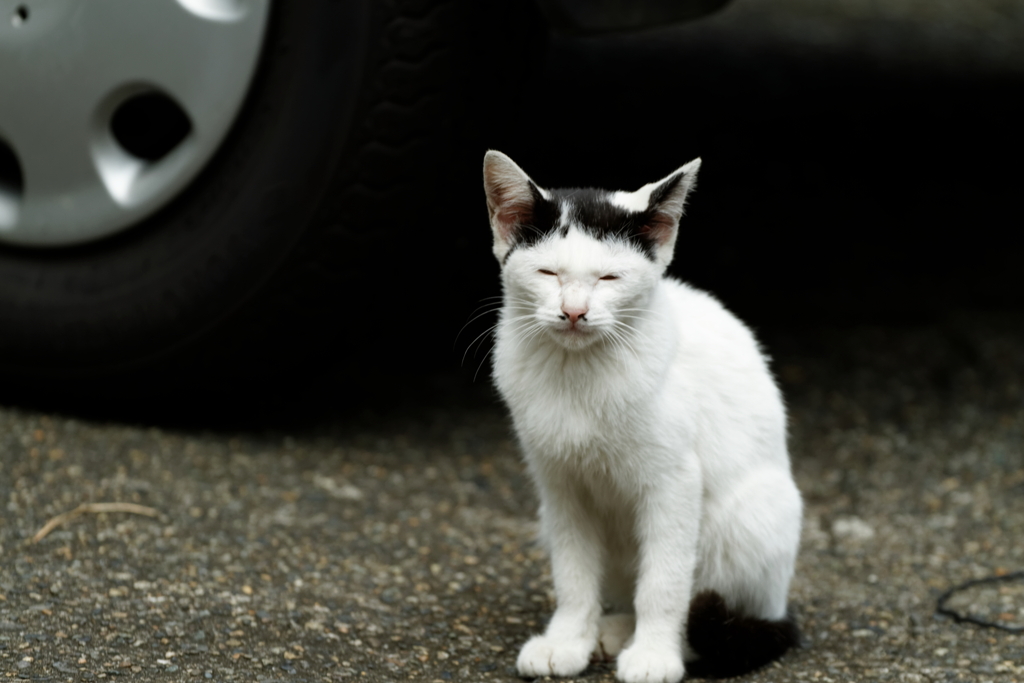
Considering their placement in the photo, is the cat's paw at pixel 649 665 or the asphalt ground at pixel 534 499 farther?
the asphalt ground at pixel 534 499

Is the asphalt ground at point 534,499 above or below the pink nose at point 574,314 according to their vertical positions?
below

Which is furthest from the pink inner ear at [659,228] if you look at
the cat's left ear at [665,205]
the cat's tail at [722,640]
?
the cat's tail at [722,640]

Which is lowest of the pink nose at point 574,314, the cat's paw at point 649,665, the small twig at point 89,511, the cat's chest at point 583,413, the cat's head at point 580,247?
the cat's paw at point 649,665

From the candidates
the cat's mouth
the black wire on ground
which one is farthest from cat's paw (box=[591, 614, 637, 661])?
the black wire on ground

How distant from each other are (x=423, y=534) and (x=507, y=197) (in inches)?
49.7

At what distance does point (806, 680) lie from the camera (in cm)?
246

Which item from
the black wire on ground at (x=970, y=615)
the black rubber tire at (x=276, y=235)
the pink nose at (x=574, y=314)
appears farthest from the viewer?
the black rubber tire at (x=276, y=235)

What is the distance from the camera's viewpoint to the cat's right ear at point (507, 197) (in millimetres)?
2357

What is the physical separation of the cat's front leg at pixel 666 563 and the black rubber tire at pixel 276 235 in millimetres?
1228

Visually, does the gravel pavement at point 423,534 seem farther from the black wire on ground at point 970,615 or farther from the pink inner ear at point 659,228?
the pink inner ear at point 659,228

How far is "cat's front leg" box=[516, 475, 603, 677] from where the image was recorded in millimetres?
2512

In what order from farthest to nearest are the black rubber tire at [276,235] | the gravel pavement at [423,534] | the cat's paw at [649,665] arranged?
the black rubber tire at [276,235] < the gravel pavement at [423,534] < the cat's paw at [649,665]

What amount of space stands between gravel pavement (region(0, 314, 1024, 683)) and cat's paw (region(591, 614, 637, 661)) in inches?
5.6

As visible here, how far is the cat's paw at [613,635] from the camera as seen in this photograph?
8.57 feet
